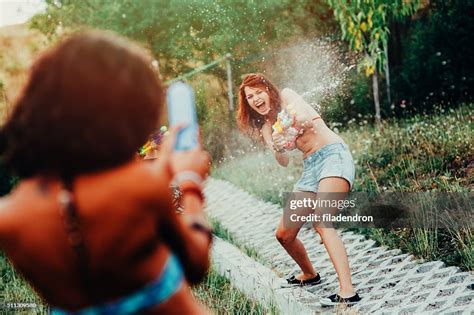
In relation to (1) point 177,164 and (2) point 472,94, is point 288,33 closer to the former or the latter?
(2) point 472,94

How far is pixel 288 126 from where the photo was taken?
8.76 ft

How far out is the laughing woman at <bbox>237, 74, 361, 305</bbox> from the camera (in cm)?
252

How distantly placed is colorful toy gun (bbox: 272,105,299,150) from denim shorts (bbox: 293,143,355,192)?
11 centimetres

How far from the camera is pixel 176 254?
35.1 inches

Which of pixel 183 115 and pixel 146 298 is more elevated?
pixel 183 115

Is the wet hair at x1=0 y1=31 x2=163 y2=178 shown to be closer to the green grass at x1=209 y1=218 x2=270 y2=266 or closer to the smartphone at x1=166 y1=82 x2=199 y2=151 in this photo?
the smartphone at x1=166 y1=82 x2=199 y2=151

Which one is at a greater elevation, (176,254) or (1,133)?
(1,133)

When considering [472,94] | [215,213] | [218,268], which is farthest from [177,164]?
[472,94]

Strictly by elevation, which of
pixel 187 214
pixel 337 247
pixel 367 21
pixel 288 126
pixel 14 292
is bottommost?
pixel 14 292

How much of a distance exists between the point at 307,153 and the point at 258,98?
37 centimetres

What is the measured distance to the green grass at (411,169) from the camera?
290 centimetres

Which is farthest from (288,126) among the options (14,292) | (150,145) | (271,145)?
(14,292)

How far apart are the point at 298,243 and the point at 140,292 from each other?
1923mm

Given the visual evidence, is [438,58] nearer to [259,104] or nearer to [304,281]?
[259,104]
